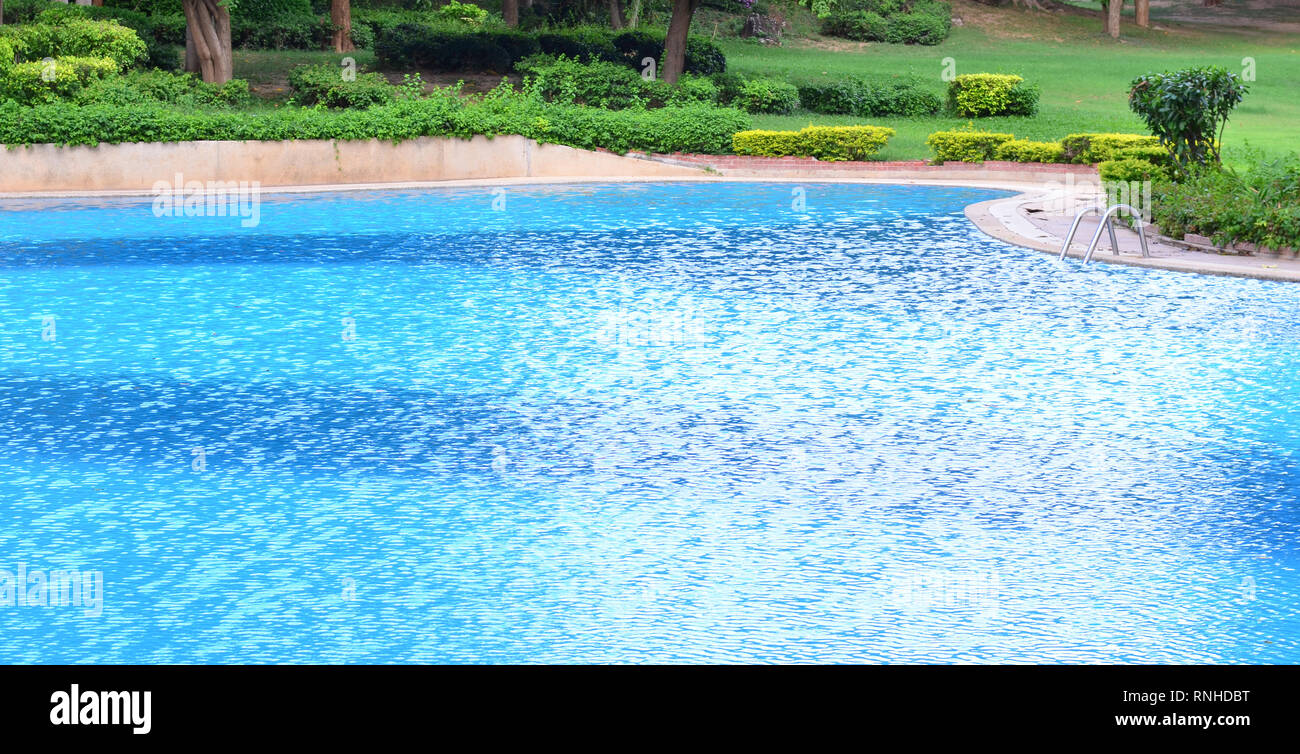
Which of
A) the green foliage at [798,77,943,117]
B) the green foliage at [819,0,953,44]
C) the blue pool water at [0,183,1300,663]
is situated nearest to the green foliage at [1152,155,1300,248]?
the blue pool water at [0,183,1300,663]

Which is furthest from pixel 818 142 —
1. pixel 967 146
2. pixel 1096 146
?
pixel 1096 146

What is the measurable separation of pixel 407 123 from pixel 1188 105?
13.7 m

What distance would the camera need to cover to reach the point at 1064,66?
155 ft

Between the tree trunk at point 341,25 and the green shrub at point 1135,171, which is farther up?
the tree trunk at point 341,25

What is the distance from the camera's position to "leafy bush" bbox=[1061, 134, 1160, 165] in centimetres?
2797

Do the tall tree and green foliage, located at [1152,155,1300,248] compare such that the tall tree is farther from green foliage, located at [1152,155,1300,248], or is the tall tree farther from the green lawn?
green foliage, located at [1152,155,1300,248]

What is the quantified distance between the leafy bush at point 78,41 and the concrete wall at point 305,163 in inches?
223

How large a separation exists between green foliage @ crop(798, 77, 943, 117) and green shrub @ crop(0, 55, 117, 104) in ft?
55.3

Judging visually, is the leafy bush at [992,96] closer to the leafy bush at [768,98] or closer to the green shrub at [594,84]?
the leafy bush at [768,98]

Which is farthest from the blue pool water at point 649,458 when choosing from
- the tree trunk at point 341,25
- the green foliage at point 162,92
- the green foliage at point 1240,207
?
the tree trunk at point 341,25

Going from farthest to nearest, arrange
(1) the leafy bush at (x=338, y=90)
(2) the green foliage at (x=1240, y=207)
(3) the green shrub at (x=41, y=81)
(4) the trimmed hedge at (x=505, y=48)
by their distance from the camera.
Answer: (4) the trimmed hedge at (x=505, y=48) → (1) the leafy bush at (x=338, y=90) → (3) the green shrub at (x=41, y=81) → (2) the green foliage at (x=1240, y=207)

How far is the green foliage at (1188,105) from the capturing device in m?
21.7

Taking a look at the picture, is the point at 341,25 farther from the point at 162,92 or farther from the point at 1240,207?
the point at 1240,207
